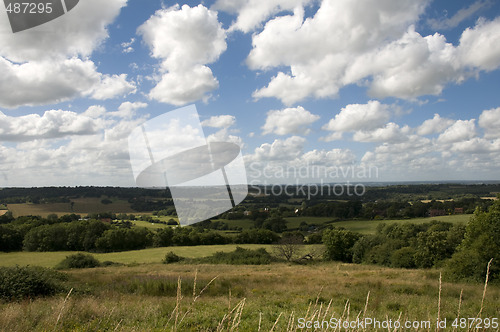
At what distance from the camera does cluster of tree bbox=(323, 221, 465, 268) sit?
42031 mm

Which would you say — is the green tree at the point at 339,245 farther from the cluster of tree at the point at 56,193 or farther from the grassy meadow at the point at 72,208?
the grassy meadow at the point at 72,208

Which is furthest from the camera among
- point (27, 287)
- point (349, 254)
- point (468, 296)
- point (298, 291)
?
point (349, 254)

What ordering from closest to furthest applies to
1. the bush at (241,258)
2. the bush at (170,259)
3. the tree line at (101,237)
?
1. the bush at (170,259)
2. the bush at (241,258)
3. the tree line at (101,237)

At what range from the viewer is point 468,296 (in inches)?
591

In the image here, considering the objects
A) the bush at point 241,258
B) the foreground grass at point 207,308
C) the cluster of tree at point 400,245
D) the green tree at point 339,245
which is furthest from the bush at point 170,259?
the foreground grass at point 207,308

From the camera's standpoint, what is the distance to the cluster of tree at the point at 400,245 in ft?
138

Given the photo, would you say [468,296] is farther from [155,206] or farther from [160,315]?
[155,206]

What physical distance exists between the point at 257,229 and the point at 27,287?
64.5m

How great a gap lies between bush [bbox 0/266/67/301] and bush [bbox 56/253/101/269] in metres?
29.9

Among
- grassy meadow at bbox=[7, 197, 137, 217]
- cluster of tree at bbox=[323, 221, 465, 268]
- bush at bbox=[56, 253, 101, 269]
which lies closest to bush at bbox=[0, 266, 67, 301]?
bush at bbox=[56, 253, 101, 269]

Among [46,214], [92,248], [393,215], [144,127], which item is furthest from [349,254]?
[46,214]

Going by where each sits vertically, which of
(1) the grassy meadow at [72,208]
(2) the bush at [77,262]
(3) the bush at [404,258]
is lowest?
(3) the bush at [404,258]

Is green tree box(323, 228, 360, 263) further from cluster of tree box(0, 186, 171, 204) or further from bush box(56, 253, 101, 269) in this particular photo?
cluster of tree box(0, 186, 171, 204)

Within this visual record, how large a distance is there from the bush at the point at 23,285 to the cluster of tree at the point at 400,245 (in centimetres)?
4400
